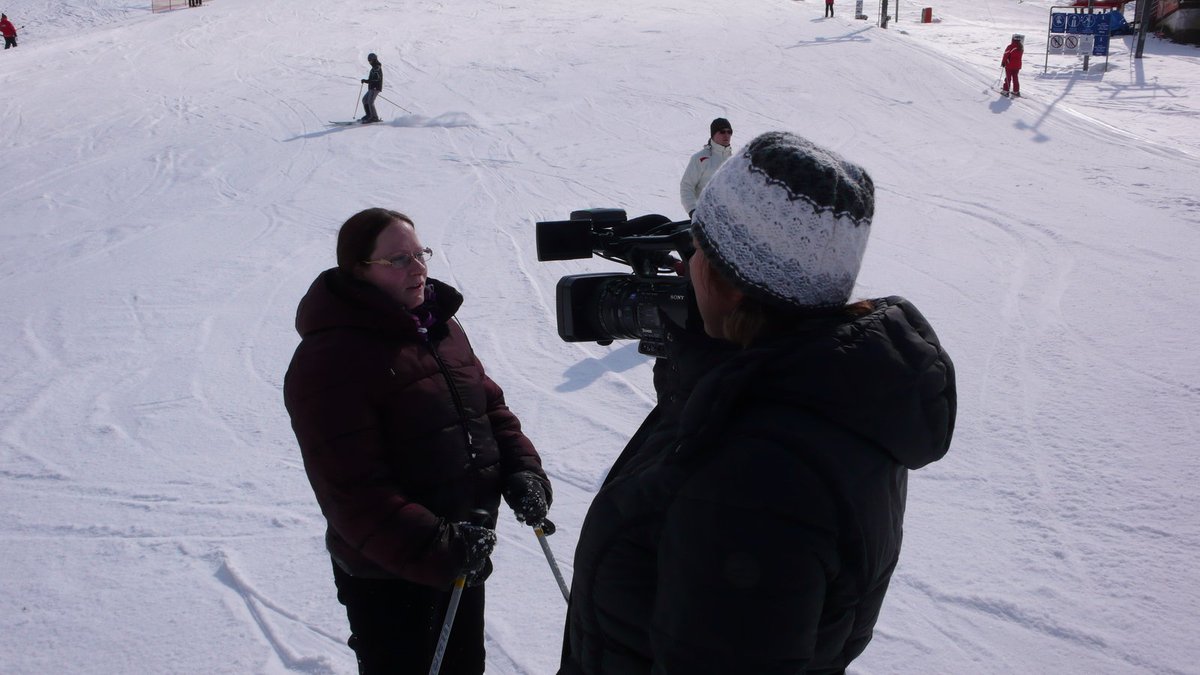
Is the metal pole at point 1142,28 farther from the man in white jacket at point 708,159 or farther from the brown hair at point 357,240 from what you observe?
the brown hair at point 357,240

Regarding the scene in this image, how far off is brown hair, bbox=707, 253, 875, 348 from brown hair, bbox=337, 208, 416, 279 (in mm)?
1447

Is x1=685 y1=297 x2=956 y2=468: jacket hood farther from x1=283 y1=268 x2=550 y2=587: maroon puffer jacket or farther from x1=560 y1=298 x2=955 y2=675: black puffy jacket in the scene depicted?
x1=283 y1=268 x2=550 y2=587: maroon puffer jacket

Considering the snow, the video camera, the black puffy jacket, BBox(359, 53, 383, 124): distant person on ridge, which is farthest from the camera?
BBox(359, 53, 383, 124): distant person on ridge

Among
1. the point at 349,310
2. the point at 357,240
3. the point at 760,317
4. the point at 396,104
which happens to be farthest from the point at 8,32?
the point at 760,317

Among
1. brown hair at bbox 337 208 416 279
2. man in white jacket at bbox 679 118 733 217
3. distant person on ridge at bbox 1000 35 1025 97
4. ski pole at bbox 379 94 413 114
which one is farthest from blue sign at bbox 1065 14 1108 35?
brown hair at bbox 337 208 416 279

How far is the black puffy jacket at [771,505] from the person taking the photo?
1.09 meters

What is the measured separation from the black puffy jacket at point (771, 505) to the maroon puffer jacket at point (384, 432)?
114 cm

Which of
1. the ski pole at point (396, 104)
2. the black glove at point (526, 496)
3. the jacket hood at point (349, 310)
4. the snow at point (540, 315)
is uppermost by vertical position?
the jacket hood at point (349, 310)

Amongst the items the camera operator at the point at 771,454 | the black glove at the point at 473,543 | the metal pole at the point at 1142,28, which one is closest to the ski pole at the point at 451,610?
the black glove at the point at 473,543

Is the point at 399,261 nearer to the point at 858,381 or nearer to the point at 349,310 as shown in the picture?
the point at 349,310

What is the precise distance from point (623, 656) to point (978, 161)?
12.8 m

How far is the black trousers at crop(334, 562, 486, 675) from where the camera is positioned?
2514mm

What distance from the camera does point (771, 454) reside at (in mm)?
1091

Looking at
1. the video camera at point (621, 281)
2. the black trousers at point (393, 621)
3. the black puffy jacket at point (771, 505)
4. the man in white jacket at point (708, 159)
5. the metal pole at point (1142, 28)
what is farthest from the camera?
the metal pole at point (1142, 28)
